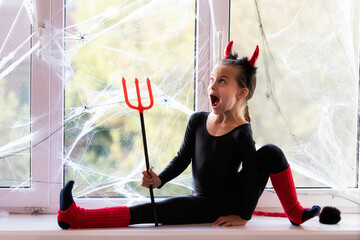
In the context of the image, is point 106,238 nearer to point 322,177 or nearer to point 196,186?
point 196,186

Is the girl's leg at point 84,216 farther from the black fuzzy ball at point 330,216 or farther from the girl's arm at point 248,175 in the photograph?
the black fuzzy ball at point 330,216

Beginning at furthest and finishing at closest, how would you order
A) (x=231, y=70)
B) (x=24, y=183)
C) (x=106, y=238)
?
(x=24, y=183)
(x=231, y=70)
(x=106, y=238)

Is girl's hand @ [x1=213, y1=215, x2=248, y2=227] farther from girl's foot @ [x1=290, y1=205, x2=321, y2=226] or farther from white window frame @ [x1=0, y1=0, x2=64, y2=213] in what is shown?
white window frame @ [x1=0, y1=0, x2=64, y2=213]

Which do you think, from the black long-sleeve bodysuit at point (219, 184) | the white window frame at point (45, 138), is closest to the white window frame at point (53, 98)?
the white window frame at point (45, 138)

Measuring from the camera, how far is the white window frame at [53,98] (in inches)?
58.2

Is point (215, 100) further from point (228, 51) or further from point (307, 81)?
point (307, 81)

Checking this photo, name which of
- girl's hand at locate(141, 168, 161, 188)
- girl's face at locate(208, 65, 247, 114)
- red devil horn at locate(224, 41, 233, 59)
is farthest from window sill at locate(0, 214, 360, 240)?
red devil horn at locate(224, 41, 233, 59)

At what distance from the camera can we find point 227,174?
1.36 m

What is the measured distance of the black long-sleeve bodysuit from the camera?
1324mm

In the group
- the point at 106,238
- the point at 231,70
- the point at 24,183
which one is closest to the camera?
the point at 106,238

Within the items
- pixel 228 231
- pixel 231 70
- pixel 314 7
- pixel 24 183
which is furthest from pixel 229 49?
pixel 24 183

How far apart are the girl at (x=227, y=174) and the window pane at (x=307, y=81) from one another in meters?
0.20

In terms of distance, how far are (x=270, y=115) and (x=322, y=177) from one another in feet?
0.97

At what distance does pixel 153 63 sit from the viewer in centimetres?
153
